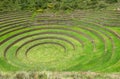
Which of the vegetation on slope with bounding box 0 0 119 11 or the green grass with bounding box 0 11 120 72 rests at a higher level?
the vegetation on slope with bounding box 0 0 119 11

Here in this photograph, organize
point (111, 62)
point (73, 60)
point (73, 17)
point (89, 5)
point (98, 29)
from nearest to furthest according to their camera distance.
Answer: point (111, 62) < point (73, 60) < point (98, 29) < point (73, 17) < point (89, 5)

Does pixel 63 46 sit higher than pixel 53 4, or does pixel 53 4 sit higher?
pixel 53 4

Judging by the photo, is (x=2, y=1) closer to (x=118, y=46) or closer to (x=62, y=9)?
(x=62, y=9)

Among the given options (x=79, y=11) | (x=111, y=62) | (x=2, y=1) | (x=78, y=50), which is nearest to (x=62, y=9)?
(x=79, y=11)

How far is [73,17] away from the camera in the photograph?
40.0 m

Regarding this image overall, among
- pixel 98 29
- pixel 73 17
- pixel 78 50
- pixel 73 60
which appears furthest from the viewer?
pixel 73 17

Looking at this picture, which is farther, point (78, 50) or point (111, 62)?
point (78, 50)

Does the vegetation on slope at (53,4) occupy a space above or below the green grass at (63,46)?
above

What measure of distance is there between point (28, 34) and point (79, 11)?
38.8ft

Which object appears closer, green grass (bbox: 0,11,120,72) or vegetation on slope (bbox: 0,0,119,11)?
green grass (bbox: 0,11,120,72)

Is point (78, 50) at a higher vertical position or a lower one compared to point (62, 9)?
lower

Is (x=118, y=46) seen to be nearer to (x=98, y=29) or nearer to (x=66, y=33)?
(x=98, y=29)

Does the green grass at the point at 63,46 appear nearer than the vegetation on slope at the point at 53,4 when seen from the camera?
Yes

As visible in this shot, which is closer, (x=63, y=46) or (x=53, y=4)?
(x=63, y=46)
